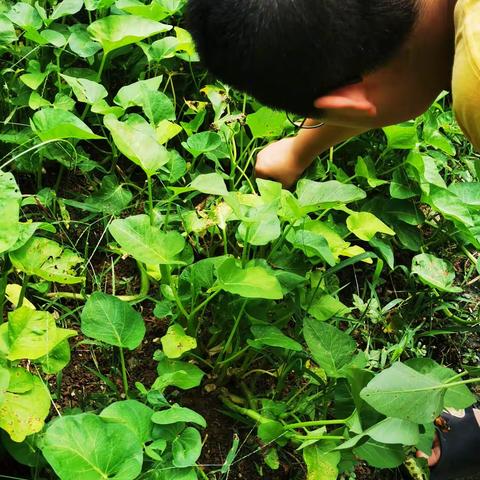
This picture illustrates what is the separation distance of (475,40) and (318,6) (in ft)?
0.72

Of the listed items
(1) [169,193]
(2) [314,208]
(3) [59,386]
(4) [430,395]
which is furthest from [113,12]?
(4) [430,395]

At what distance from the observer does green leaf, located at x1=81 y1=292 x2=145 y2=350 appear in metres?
1.07

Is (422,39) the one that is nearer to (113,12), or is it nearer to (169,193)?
(169,193)

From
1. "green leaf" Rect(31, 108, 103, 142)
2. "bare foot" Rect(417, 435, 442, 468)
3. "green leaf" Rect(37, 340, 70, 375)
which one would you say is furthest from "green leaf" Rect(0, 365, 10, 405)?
"bare foot" Rect(417, 435, 442, 468)

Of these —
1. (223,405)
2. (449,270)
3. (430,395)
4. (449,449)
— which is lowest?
(449,449)

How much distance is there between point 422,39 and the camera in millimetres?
1012

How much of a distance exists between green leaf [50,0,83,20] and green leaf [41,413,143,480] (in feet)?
3.07

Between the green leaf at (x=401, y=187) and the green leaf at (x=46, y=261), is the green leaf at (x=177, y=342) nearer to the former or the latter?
the green leaf at (x=46, y=261)

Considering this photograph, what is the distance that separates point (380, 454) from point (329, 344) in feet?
0.64

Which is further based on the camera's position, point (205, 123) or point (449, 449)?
point (205, 123)

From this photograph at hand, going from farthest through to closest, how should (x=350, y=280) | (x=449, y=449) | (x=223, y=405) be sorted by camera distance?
(x=350, y=280), (x=449, y=449), (x=223, y=405)

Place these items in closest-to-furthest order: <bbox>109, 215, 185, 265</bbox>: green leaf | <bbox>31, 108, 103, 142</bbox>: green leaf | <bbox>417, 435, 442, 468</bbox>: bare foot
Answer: <bbox>109, 215, 185, 265</bbox>: green leaf → <bbox>31, 108, 103, 142</bbox>: green leaf → <bbox>417, 435, 442, 468</bbox>: bare foot

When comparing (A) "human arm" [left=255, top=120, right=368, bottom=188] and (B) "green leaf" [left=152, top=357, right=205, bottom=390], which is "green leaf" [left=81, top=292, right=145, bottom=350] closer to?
(B) "green leaf" [left=152, top=357, right=205, bottom=390]

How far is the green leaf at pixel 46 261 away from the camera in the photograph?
1137 millimetres
